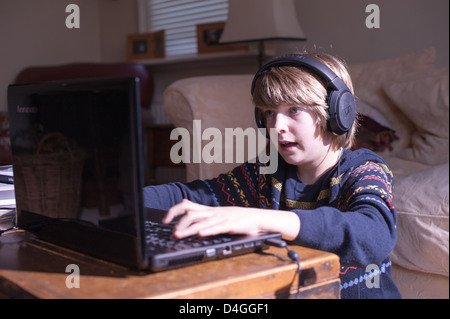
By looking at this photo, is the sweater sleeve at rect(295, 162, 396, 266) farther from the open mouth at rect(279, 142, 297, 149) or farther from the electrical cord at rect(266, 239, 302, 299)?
the open mouth at rect(279, 142, 297, 149)

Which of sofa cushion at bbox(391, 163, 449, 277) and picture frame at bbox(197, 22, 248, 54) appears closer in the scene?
sofa cushion at bbox(391, 163, 449, 277)

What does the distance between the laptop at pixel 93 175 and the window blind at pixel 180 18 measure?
2790 millimetres

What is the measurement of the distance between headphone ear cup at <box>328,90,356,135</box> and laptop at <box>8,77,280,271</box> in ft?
1.12

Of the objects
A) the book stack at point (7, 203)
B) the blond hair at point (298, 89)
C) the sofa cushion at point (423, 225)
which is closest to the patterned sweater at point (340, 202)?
the blond hair at point (298, 89)

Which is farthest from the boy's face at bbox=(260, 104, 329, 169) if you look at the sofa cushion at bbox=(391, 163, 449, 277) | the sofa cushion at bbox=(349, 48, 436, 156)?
the sofa cushion at bbox=(349, 48, 436, 156)

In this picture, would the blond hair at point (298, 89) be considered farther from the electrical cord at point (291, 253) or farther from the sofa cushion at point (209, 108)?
the sofa cushion at point (209, 108)

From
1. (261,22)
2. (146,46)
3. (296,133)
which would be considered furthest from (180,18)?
(296,133)

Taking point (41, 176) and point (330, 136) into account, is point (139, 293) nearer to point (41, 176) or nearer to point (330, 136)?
point (41, 176)

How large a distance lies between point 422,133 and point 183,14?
2.25 metres

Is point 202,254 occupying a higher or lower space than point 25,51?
lower

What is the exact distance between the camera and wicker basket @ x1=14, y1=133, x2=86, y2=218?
58 cm

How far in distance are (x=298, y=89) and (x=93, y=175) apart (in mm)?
451
